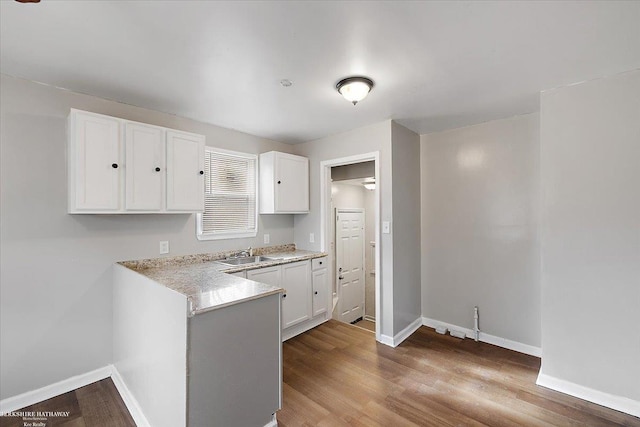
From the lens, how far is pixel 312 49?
1.81 metres

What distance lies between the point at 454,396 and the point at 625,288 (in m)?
1.50

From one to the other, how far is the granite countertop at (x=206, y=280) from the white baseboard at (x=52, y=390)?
0.94 metres

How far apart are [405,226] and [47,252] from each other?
3.43 meters

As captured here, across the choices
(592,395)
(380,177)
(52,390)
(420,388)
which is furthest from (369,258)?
(52,390)

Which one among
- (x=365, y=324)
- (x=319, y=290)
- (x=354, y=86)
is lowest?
(x=365, y=324)

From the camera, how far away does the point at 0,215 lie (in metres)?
2.07

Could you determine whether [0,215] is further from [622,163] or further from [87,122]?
[622,163]

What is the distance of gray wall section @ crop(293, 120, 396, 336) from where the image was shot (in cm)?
319

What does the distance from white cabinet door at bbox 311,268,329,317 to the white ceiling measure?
2.10m

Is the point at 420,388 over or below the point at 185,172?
below

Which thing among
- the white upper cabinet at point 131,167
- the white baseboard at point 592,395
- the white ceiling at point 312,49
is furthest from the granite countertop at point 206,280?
the white baseboard at point 592,395

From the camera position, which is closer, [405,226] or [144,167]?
[144,167]

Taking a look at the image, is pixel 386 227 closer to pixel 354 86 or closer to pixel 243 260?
pixel 354 86

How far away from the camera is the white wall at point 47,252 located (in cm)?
211
